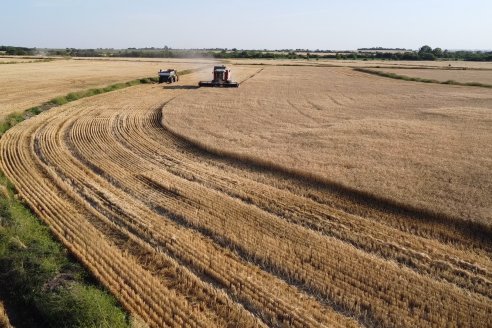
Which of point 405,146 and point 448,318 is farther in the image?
point 405,146

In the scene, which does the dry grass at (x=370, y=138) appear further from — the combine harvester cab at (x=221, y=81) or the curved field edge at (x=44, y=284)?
the curved field edge at (x=44, y=284)

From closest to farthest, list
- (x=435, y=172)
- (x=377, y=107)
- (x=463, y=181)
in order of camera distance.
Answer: (x=463, y=181), (x=435, y=172), (x=377, y=107)

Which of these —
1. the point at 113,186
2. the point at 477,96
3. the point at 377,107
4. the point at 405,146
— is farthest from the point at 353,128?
the point at 477,96

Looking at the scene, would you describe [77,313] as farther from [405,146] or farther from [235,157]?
[405,146]

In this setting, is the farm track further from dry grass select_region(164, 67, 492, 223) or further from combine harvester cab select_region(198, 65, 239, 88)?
combine harvester cab select_region(198, 65, 239, 88)

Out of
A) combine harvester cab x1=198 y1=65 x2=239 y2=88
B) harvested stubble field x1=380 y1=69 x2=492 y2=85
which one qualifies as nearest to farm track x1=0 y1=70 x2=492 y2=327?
combine harvester cab x1=198 y1=65 x2=239 y2=88

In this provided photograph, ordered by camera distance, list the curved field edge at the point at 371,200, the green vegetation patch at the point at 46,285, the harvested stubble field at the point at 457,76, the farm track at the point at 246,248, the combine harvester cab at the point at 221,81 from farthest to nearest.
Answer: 1. the harvested stubble field at the point at 457,76
2. the combine harvester cab at the point at 221,81
3. the curved field edge at the point at 371,200
4. the farm track at the point at 246,248
5. the green vegetation patch at the point at 46,285

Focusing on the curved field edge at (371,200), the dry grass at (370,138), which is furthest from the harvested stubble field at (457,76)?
the curved field edge at (371,200)

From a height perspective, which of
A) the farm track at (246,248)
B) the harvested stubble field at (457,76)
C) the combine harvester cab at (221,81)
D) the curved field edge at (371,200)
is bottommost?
the harvested stubble field at (457,76)
